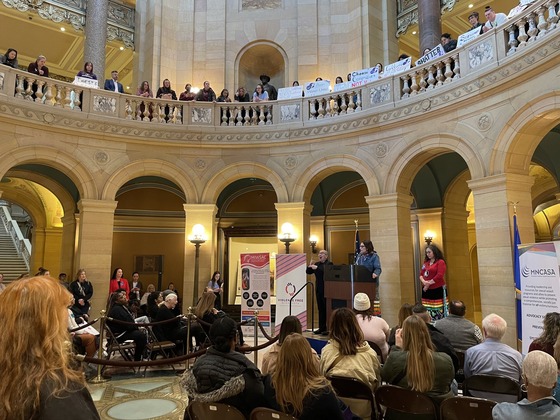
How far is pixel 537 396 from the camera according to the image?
2541 mm

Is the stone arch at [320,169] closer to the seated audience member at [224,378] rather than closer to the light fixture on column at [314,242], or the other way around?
the light fixture on column at [314,242]

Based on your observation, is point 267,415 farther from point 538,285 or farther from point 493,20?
point 493,20

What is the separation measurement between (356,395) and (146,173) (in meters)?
9.87

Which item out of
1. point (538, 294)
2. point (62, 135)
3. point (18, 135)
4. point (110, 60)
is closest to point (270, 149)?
point (62, 135)

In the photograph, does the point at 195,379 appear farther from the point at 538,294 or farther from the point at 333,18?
the point at 333,18

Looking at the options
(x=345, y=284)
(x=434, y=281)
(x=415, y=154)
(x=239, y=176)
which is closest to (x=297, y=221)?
(x=239, y=176)

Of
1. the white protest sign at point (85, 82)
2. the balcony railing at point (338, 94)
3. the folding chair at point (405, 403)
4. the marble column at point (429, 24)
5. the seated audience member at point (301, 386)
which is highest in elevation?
the marble column at point (429, 24)

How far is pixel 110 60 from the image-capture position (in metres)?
19.1

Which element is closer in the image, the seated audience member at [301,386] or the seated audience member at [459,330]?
the seated audience member at [301,386]

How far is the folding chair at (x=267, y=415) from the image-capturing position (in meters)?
2.70

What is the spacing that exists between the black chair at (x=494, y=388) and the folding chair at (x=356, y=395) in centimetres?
91

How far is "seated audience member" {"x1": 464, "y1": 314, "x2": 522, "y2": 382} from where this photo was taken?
4.11 metres

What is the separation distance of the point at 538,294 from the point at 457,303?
4.82 feet

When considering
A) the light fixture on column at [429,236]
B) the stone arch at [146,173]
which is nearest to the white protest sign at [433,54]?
the light fixture on column at [429,236]
